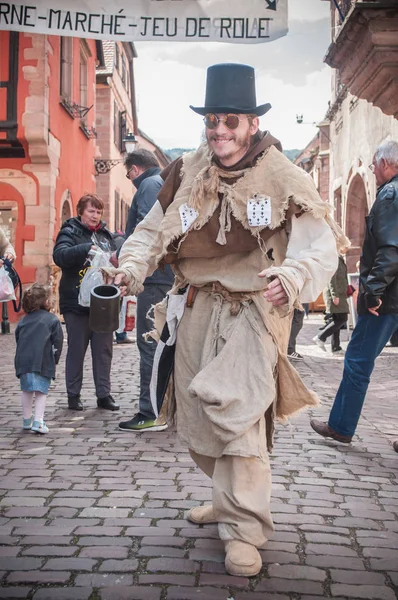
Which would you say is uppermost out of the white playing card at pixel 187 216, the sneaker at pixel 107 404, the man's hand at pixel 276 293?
the white playing card at pixel 187 216

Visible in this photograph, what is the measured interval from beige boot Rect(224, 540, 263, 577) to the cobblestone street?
40 mm

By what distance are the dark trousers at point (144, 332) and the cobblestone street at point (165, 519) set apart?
266mm

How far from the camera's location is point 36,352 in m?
5.71

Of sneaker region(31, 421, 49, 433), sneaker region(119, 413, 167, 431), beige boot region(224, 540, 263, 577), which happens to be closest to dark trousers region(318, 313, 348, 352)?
sneaker region(119, 413, 167, 431)

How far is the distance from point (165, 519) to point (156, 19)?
89.9 inches


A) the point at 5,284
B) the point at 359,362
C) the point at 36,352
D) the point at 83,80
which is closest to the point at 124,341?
the point at 5,284

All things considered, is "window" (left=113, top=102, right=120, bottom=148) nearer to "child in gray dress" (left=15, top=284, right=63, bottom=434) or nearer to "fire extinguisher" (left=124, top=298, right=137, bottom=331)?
"fire extinguisher" (left=124, top=298, right=137, bottom=331)

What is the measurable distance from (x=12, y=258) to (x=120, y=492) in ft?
13.2

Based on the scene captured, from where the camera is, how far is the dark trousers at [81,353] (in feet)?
22.1

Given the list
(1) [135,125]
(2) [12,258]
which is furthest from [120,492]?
(1) [135,125]

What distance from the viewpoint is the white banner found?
352cm

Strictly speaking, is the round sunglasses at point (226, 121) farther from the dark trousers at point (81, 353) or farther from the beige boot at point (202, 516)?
the dark trousers at point (81, 353)

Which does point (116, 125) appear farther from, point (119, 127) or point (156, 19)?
point (156, 19)

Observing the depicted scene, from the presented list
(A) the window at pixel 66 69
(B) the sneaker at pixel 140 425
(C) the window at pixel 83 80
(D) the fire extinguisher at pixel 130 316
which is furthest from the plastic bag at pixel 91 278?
(C) the window at pixel 83 80
